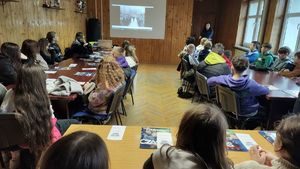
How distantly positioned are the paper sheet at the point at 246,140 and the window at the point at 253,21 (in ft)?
19.0

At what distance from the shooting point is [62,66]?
3867 mm

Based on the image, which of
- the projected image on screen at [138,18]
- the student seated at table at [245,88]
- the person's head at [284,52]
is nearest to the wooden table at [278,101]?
the student seated at table at [245,88]

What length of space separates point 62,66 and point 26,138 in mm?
2386

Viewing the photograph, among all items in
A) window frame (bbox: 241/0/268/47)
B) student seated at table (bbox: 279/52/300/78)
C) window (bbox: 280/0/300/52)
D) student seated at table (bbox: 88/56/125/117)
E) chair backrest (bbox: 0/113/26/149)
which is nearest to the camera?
chair backrest (bbox: 0/113/26/149)

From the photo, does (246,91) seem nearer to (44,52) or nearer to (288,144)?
(288,144)

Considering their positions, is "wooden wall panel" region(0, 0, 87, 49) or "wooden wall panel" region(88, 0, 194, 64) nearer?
"wooden wall panel" region(0, 0, 87, 49)

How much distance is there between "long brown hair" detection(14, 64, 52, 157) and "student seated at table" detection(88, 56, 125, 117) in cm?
86

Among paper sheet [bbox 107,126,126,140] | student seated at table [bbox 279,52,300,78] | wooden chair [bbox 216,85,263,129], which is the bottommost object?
wooden chair [bbox 216,85,263,129]

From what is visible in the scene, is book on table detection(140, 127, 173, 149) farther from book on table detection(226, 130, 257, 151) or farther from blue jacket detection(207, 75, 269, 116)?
blue jacket detection(207, 75, 269, 116)

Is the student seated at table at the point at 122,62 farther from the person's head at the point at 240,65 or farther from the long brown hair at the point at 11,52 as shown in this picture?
the person's head at the point at 240,65

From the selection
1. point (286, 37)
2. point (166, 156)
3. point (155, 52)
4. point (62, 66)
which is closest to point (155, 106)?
point (62, 66)

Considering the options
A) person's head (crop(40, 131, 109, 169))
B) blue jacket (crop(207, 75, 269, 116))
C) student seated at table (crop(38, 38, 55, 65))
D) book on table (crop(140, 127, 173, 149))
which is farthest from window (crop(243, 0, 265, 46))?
person's head (crop(40, 131, 109, 169))

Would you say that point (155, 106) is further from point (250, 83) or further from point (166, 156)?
point (166, 156)

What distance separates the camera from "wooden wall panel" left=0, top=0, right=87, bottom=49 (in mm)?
3848
